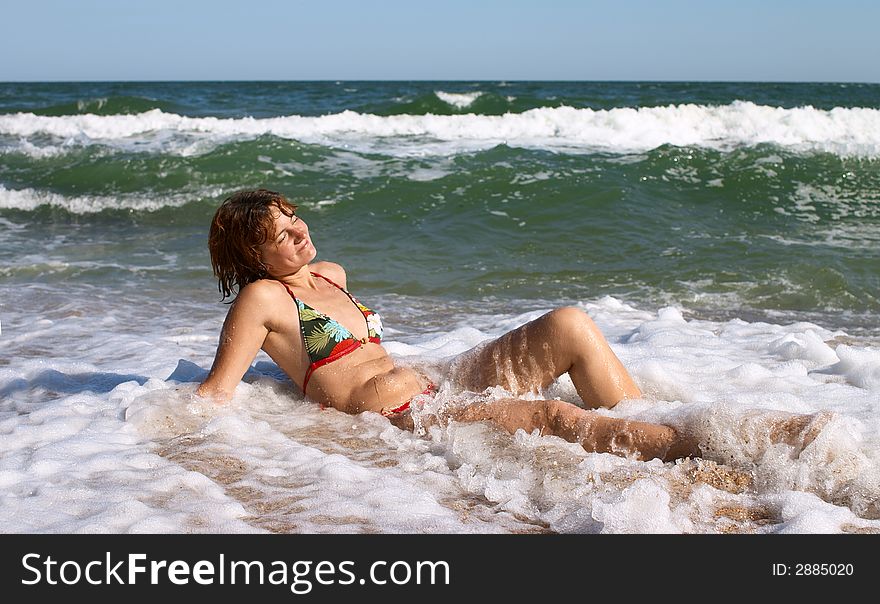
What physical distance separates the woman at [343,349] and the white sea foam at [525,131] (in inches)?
475

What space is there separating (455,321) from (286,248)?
290 centimetres

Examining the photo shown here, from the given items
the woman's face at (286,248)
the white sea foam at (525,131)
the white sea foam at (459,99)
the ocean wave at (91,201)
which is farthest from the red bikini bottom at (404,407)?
the white sea foam at (459,99)

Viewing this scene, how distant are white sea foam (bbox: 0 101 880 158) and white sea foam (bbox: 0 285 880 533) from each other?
11773mm

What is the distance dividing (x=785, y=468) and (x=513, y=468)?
3.34 ft

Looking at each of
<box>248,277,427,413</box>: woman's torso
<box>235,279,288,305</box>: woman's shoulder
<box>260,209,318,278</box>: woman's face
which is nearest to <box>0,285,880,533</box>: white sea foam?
<box>248,277,427,413</box>: woman's torso

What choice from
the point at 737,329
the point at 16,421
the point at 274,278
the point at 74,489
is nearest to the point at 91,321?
the point at 16,421

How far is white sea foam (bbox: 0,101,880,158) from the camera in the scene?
56.5ft

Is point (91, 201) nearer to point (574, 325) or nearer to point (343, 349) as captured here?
point (343, 349)

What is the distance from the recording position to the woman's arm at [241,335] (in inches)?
153

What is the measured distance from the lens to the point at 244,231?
397 centimetres

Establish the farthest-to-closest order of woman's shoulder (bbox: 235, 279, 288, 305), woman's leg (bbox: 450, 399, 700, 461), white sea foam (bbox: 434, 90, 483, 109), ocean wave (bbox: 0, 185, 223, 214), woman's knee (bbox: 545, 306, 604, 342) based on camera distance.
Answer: white sea foam (bbox: 434, 90, 483, 109)
ocean wave (bbox: 0, 185, 223, 214)
woman's shoulder (bbox: 235, 279, 288, 305)
woman's knee (bbox: 545, 306, 604, 342)
woman's leg (bbox: 450, 399, 700, 461)

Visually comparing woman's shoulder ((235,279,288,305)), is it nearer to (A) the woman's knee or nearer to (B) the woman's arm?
(B) the woman's arm
